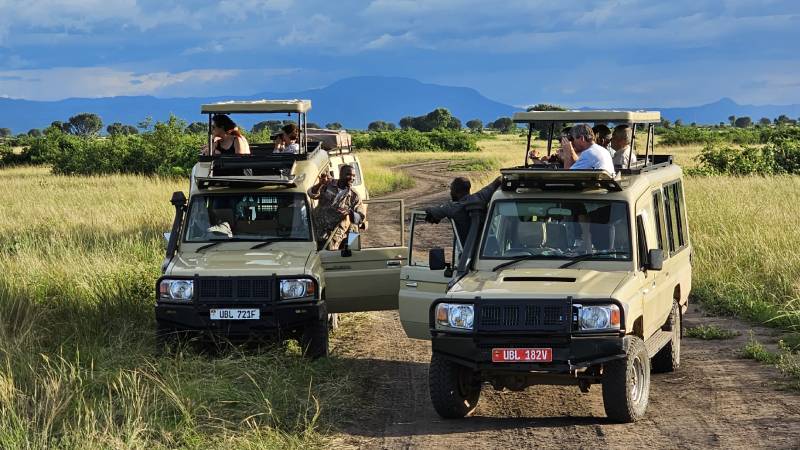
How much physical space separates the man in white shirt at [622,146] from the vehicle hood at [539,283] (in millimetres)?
2563

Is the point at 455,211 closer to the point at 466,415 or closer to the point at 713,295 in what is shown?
the point at 466,415

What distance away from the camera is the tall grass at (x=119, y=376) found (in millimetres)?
7551

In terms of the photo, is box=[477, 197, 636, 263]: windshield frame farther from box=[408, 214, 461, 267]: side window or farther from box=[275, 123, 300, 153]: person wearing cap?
box=[408, 214, 461, 267]: side window

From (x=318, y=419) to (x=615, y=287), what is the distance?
2455 mm

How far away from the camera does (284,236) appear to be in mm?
11250

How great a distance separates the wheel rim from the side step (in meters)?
0.27

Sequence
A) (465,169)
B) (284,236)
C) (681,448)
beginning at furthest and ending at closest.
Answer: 1. (465,169)
2. (284,236)
3. (681,448)

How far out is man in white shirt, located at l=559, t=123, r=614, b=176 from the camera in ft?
29.8

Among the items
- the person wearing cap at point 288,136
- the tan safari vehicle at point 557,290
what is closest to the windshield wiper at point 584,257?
the tan safari vehicle at point 557,290

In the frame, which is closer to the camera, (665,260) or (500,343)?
(500,343)

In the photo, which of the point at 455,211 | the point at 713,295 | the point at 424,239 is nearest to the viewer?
the point at 455,211

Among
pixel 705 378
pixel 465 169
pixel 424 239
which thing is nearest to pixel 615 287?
pixel 705 378

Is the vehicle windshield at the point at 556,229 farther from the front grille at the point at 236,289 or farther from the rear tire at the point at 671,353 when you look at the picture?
the front grille at the point at 236,289

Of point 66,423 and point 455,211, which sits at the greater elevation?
point 455,211
